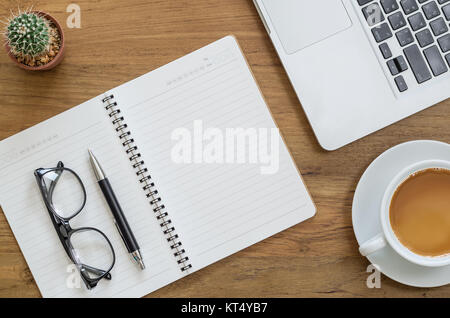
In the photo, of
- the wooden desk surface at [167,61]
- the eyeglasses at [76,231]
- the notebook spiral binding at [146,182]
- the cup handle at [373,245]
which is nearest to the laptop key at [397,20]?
the wooden desk surface at [167,61]

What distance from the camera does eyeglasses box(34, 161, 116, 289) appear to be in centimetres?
83

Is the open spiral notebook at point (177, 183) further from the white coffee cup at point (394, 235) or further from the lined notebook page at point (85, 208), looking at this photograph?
the white coffee cup at point (394, 235)

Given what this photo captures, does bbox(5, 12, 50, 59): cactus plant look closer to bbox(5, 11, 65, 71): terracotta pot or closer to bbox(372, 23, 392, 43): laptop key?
bbox(5, 11, 65, 71): terracotta pot

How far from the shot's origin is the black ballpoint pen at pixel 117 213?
2.70 ft

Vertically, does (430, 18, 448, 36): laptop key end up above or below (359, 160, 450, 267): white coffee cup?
above

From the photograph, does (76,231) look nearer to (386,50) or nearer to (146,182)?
(146,182)

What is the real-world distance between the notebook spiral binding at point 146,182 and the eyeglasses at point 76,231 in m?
0.10

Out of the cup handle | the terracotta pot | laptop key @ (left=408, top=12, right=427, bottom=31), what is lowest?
the cup handle

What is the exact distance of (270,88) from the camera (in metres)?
0.84

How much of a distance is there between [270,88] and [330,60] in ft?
0.38

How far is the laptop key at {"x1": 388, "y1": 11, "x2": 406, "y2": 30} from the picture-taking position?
30.9 inches

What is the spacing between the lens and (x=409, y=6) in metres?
0.78

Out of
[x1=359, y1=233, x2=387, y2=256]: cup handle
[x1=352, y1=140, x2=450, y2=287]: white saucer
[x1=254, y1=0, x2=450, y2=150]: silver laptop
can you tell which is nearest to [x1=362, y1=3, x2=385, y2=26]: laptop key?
[x1=254, y1=0, x2=450, y2=150]: silver laptop

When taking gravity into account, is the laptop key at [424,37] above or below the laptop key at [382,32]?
below
